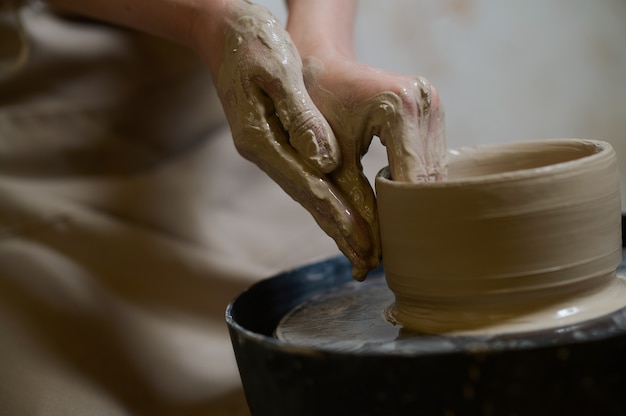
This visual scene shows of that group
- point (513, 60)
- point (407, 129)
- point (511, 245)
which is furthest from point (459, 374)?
point (513, 60)

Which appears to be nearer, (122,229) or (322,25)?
(322,25)

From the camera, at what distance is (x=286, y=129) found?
0.91 meters

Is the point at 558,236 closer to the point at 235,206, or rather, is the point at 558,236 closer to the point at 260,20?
the point at 260,20

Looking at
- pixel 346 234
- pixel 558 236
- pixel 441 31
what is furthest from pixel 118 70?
pixel 441 31

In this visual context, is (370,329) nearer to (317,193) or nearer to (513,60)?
(317,193)

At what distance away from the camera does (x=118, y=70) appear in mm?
1407

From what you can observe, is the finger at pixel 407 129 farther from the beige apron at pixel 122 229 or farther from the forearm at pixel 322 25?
the beige apron at pixel 122 229

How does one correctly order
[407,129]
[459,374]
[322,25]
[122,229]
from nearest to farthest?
1. [459,374]
2. [407,129]
3. [322,25]
4. [122,229]

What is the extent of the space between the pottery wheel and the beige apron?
0.27m

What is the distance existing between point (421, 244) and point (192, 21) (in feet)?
1.68

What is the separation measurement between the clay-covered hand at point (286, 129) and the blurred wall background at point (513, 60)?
1.47 metres

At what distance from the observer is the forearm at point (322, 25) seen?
1055mm

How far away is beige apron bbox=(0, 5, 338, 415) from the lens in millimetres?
1182

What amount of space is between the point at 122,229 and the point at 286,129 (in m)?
0.53
